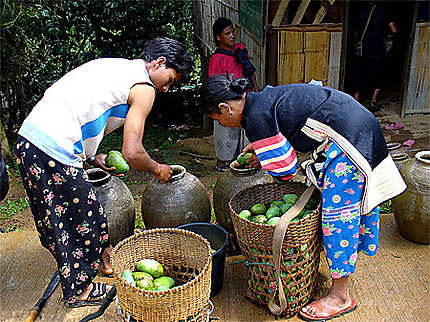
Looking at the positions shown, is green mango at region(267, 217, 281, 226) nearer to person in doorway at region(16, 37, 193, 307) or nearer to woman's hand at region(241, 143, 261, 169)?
woman's hand at region(241, 143, 261, 169)

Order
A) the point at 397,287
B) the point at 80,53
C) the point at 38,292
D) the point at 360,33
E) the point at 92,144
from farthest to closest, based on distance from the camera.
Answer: the point at 80,53, the point at 360,33, the point at 38,292, the point at 397,287, the point at 92,144

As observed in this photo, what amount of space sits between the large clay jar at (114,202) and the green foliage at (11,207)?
2.16 m

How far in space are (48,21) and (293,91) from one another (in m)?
5.31

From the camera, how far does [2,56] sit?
6.49 m

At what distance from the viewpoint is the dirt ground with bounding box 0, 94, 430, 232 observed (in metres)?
5.00

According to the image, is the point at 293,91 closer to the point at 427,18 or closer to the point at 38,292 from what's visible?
the point at 38,292

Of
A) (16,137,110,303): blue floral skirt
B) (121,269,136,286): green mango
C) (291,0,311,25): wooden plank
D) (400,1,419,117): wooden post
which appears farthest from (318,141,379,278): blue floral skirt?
(400,1,419,117): wooden post

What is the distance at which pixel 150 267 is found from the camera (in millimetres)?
2580

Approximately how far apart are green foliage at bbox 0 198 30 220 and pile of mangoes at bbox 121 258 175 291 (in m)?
2.97

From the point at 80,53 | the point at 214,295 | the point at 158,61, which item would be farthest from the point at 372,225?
the point at 80,53

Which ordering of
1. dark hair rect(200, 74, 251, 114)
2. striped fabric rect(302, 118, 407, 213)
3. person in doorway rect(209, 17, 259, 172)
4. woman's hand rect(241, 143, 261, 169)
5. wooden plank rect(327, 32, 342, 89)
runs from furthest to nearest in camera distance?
wooden plank rect(327, 32, 342, 89), person in doorway rect(209, 17, 259, 172), woman's hand rect(241, 143, 261, 169), dark hair rect(200, 74, 251, 114), striped fabric rect(302, 118, 407, 213)

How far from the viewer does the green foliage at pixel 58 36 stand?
632 cm

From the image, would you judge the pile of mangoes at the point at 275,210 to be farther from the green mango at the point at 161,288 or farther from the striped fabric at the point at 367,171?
the green mango at the point at 161,288

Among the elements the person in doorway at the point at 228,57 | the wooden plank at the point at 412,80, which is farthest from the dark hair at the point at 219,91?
the wooden plank at the point at 412,80
